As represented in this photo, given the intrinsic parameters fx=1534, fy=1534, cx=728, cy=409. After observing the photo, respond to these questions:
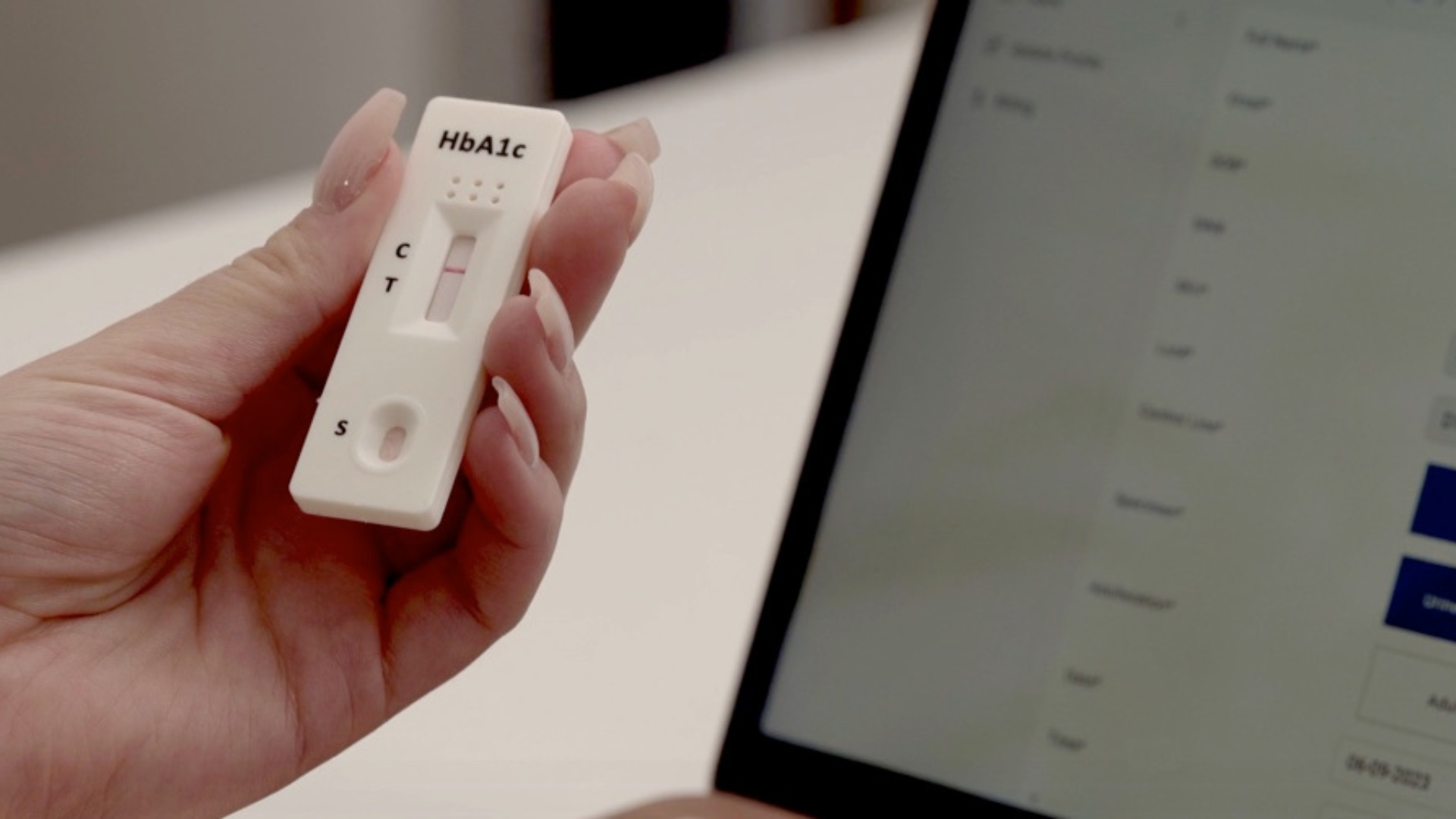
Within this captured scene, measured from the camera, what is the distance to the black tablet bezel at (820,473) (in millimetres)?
439

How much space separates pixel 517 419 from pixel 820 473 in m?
0.09

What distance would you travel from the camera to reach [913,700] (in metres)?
0.43

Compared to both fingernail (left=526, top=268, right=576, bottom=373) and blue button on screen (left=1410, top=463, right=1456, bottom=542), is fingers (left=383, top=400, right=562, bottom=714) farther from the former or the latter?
blue button on screen (left=1410, top=463, right=1456, bottom=542)

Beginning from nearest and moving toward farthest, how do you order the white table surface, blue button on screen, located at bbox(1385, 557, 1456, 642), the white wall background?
blue button on screen, located at bbox(1385, 557, 1456, 642), the white table surface, the white wall background

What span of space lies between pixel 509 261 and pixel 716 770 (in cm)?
16

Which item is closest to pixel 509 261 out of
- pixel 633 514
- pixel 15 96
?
pixel 633 514

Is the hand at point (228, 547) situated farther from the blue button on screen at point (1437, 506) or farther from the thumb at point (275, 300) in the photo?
the blue button on screen at point (1437, 506)

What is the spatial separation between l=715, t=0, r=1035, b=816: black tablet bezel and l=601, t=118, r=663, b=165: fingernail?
0.07m

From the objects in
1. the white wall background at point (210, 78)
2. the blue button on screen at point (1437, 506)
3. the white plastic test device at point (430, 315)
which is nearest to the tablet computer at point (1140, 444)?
the blue button on screen at point (1437, 506)

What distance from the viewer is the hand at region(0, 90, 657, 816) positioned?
1.37 feet

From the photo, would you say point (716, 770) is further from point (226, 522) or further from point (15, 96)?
point (15, 96)

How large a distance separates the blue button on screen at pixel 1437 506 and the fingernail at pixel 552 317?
218mm

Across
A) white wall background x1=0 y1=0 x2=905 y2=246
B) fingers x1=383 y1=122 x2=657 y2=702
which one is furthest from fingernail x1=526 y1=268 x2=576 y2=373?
white wall background x1=0 y1=0 x2=905 y2=246

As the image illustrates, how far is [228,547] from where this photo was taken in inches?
18.3
